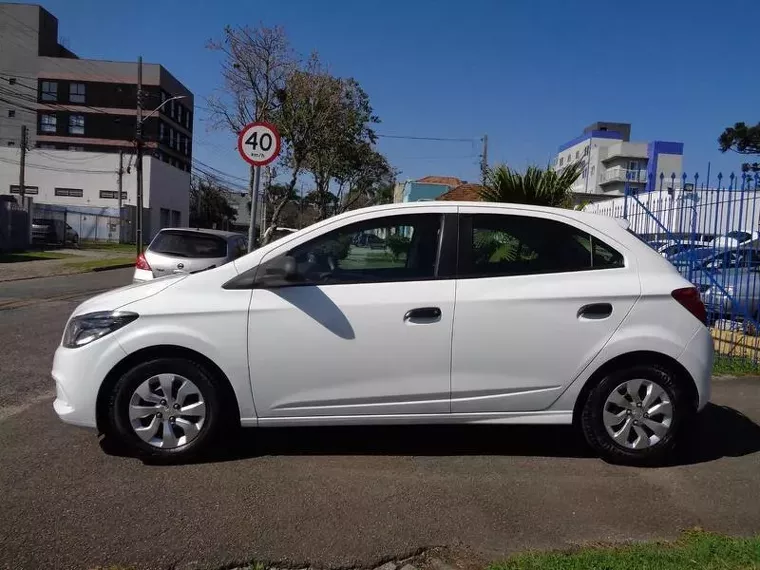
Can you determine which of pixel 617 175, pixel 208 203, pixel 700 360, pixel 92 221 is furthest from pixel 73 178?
pixel 700 360

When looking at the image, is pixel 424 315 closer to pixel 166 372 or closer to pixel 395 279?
pixel 395 279

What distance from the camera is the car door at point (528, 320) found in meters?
4.53

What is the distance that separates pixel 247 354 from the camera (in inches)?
174

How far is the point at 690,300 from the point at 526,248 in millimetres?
1128

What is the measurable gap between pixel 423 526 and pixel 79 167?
191 ft


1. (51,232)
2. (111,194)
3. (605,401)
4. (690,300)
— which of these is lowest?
(605,401)

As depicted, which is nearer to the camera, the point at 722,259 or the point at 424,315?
the point at 424,315

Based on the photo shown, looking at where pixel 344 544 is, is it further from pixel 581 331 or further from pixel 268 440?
pixel 581 331

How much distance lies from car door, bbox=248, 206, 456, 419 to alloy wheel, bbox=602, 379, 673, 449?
3.69 ft

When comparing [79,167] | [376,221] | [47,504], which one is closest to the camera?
[47,504]

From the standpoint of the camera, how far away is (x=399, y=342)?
176 inches

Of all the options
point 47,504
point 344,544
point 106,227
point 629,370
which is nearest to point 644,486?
point 629,370

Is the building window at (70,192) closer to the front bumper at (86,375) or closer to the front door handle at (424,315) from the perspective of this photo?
the front bumper at (86,375)

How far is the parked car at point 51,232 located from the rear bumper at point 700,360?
115 feet
